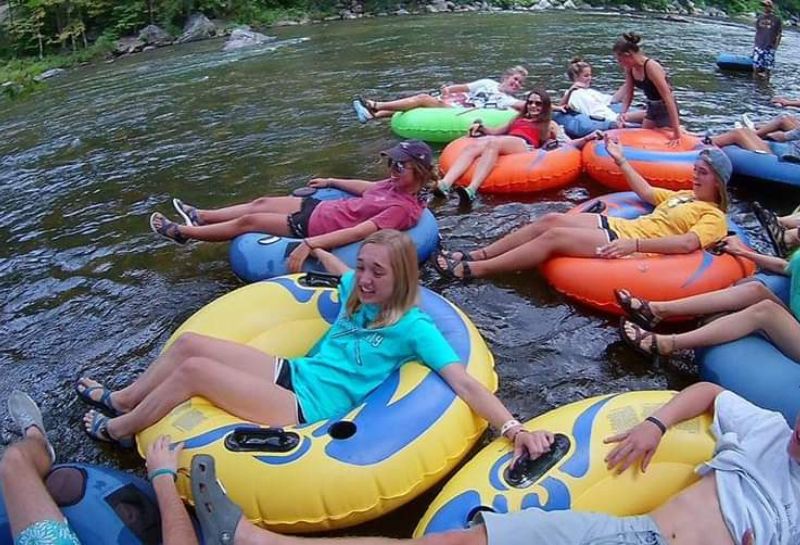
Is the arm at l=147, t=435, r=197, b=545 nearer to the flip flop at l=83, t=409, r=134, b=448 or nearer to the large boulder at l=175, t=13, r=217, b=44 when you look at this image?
the flip flop at l=83, t=409, r=134, b=448

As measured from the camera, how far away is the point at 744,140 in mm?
6504

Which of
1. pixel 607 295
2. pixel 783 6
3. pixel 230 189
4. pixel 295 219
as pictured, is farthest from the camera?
pixel 783 6

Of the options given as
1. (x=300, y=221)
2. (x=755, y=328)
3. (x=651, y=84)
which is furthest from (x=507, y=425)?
(x=651, y=84)

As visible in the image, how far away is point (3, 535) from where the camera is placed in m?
2.52

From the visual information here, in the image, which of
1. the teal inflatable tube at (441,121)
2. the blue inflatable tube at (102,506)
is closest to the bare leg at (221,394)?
the blue inflatable tube at (102,506)

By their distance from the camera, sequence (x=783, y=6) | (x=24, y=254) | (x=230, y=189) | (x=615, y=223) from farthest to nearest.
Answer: (x=783, y=6) → (x=230, y=189) → (x=24, y=254) → (x=615, y=223)

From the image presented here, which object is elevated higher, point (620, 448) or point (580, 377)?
point (620, 448)

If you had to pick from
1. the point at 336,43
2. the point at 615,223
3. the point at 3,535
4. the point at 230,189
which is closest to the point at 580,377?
the point at 615,223

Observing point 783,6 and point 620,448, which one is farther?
point 783,6

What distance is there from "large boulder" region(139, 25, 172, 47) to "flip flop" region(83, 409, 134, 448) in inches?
692

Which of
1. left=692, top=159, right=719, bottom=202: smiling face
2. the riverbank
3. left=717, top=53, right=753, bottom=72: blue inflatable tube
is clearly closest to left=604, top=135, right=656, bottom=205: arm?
left=692, top=159, right=719, bottom=202: smiling face

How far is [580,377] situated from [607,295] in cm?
63

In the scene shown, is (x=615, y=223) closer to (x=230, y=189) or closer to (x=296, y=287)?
(x=296, y=287)

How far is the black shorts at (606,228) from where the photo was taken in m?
4.55
